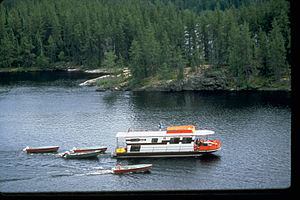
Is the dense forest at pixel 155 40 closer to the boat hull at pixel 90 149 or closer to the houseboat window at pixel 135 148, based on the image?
the houseboat window at pixel 135 148

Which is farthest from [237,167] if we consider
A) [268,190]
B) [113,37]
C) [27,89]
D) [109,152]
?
[113,37]

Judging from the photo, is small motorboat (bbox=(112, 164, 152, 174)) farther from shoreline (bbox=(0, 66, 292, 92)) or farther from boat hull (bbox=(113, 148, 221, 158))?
shoreline (bbox=(0, 66, 292, 92))

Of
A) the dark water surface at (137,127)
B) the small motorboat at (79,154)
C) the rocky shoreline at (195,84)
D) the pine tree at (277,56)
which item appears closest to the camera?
the dark water surface at (137,127)

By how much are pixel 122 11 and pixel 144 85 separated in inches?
2966

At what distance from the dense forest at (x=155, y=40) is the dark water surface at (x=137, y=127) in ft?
44.0

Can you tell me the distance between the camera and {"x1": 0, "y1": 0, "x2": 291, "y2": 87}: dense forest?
106m

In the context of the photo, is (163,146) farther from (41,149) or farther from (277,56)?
(277,56)

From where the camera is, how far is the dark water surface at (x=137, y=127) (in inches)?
1684

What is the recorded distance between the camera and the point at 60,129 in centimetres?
6781

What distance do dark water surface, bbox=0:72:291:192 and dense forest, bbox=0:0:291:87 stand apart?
44.0 ft

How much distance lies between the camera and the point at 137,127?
66.3 m

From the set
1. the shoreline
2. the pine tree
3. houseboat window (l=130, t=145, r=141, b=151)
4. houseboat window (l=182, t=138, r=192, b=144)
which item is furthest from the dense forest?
houseboat window (l=130, t=145, r=141, b=151)

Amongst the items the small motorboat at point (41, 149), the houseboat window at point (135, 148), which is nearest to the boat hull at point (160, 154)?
the houseboat window at point (135, 148)

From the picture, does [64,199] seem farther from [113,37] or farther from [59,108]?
[113,37]
